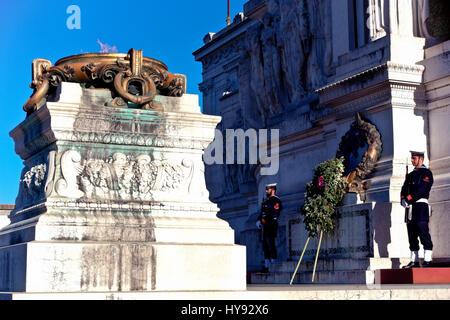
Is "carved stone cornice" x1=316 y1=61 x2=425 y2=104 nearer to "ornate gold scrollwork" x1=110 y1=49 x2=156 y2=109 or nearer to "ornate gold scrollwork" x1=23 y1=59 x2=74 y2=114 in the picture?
"ornate gold scrollwork" x1=110 y1=49 x2=156 y2=109

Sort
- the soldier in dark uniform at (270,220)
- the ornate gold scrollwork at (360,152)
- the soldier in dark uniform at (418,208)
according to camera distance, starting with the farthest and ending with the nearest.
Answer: the soldier in dark uniform at (270,220), the ornate gold scrollwork at (360,152), the soldier in dark uniform at (418,208)

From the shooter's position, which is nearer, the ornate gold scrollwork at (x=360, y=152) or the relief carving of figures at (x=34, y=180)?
the relief carving of figures at (x=34, y=180)

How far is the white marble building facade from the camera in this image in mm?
13844

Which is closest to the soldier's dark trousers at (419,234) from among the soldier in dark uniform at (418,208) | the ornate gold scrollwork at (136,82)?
the soldier in dark uniform at (418,208)

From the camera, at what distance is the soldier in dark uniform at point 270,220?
593 inches

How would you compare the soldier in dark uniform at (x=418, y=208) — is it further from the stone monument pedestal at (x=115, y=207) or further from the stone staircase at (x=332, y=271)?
the stone monument pedestal at (x=115, y=207)

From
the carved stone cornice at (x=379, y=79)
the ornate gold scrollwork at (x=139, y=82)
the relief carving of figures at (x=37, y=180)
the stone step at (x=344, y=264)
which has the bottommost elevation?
the stone step at (x=344, y=264)

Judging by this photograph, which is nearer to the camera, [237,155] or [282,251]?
[282,251]

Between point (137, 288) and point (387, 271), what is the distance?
6144 millimetres

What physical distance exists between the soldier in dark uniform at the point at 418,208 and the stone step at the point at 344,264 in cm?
73
